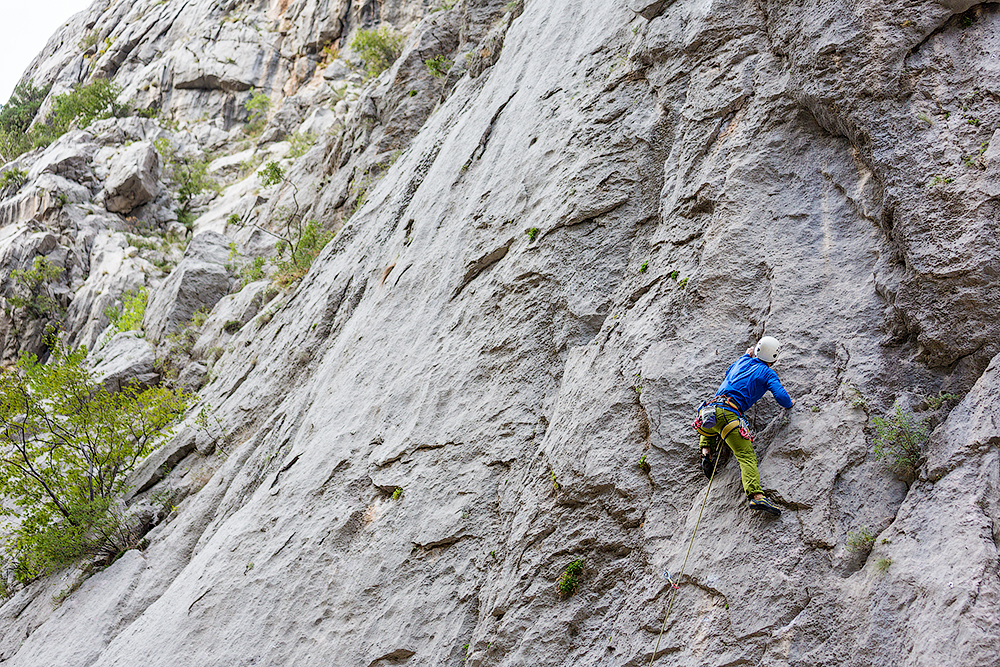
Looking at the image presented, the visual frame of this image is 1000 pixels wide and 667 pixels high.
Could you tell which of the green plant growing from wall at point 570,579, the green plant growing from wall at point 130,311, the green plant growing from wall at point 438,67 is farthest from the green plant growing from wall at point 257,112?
the green plant growing from wall at point 570,579

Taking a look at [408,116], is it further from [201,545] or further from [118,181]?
[118,181]

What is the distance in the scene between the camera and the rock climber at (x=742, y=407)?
5719 mm

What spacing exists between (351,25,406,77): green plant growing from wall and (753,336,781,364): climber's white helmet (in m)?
26.3

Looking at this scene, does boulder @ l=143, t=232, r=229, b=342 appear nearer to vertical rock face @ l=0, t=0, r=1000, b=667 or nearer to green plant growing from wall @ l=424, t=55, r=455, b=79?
green plant growing from wall @ l=424, t=55, r=455, b=79

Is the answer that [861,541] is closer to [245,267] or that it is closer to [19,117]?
[245,267]

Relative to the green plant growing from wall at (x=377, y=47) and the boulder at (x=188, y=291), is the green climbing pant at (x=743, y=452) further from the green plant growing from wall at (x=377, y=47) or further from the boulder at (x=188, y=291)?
the green plant growing from wall at (x=377, y=47)

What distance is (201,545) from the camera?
38.8 feet

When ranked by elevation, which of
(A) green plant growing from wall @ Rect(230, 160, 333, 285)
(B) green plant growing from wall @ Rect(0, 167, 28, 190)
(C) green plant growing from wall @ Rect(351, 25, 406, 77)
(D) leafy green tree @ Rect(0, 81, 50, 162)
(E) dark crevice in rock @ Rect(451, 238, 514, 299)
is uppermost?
(D) leafy green tree @ Rect(0, 81, 50, 162)

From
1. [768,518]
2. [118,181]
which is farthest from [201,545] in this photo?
[118,181]

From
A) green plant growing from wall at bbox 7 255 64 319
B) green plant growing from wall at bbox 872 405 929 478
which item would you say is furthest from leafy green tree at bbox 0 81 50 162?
green plant growing from wall at bbox 872 405 929 478

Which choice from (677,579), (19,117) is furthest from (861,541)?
(19,117)

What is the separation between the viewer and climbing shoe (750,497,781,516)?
18.0 feet

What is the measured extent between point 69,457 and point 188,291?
29.6ft

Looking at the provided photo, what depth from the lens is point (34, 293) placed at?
28141 millimetres
